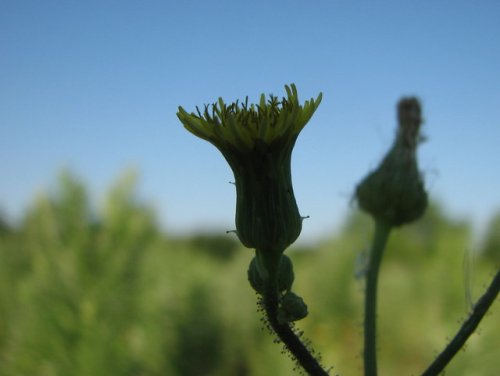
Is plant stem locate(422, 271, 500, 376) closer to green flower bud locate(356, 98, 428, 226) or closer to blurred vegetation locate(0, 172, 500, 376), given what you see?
green flower bud locate(356, 98, 428, 226)

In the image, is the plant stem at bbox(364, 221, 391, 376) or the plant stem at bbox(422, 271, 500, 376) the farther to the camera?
the plant stem at bbox(364, 221, 391, 376)

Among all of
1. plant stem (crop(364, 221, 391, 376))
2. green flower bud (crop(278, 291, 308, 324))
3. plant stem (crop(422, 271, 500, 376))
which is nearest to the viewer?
green flower bud (crop(278, 291, 308, 324))

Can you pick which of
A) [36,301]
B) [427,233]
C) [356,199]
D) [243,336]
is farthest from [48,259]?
[427,233]

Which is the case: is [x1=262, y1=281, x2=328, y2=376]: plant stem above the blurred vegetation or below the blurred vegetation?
below

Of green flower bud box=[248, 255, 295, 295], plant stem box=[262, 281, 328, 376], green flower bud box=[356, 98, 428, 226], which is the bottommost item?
plant stem box=[262, 281, 328, 376]

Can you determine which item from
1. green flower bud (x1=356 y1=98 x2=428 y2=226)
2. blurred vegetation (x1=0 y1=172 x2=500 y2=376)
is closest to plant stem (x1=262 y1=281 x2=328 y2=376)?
green flower bud (x1=356 y1=98 x2=428 y2=226)

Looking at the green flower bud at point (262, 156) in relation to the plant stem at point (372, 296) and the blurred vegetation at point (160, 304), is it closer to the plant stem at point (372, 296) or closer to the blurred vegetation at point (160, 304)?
the plant stem at point (372, 296)

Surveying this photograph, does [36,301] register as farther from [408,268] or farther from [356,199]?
[408,268]

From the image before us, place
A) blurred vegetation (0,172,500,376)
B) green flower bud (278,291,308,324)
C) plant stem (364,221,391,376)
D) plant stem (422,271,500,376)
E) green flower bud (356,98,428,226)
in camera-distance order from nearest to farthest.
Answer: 1. green flower bud (278,291,308,324)
2. plant stem (422,271,500,376)
3. plant stem (364,221,391,376)
4. green flower bud (356,98,428,226)
5. blurred vegetation (0,172,500,376)
